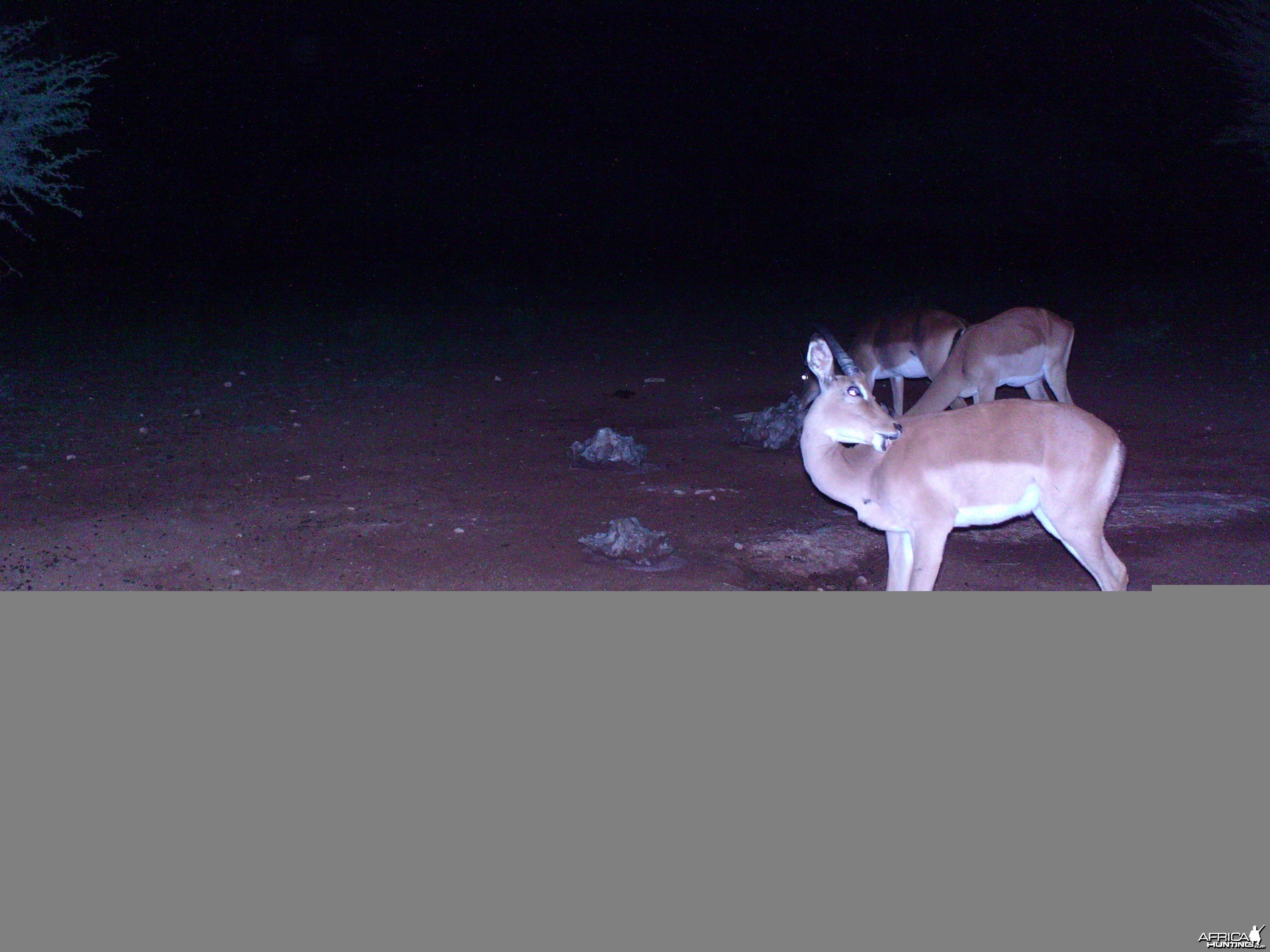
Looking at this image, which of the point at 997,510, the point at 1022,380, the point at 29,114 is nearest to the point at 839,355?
the point at 997,510

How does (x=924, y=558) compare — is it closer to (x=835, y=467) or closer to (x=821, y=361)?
(x=835, y=467)

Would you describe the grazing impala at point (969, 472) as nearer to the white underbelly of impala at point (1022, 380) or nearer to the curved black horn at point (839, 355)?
the curved black horn at point (839, 355)

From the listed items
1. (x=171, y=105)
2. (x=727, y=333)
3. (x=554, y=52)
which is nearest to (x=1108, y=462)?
(x=727, y=333)

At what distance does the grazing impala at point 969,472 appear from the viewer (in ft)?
21.1

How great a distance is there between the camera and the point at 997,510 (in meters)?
6.46

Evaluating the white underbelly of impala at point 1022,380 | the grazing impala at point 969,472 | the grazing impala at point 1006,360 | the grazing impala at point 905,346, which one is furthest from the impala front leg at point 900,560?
the grazing impala at point 905,346

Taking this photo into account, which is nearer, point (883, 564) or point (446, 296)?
point (883, 564)

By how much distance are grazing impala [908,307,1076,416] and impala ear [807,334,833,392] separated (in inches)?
129

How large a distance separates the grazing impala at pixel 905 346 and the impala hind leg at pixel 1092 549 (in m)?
5.15

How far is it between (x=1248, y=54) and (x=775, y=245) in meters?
19.9

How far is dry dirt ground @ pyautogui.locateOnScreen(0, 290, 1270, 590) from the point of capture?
7.78 metres

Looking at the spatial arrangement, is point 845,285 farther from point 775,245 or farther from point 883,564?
point 883,564

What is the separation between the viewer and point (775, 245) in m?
36.9

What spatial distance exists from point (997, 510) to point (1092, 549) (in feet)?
1.83
